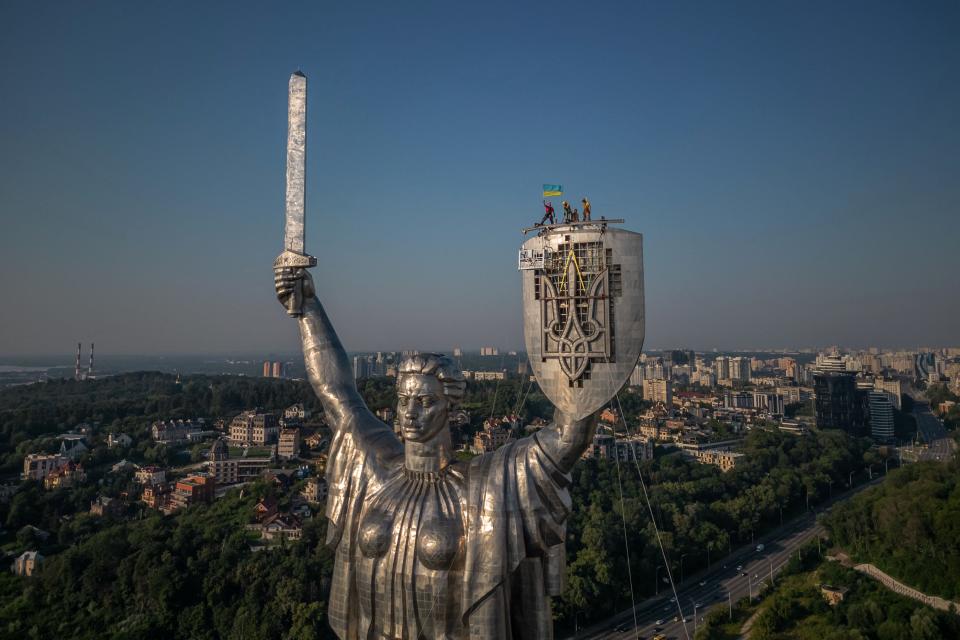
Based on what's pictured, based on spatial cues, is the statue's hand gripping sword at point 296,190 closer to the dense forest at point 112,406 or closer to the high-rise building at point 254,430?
the dense forest at point 112,406

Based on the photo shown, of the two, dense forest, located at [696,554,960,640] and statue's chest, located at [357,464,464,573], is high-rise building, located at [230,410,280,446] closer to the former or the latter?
dense forest, located at [696,554,960,640]

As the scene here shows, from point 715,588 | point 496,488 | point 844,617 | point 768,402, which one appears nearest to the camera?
point 496,488

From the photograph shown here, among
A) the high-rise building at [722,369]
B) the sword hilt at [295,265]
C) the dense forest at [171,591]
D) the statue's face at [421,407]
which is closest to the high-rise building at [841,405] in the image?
the dense forest at [171,591]

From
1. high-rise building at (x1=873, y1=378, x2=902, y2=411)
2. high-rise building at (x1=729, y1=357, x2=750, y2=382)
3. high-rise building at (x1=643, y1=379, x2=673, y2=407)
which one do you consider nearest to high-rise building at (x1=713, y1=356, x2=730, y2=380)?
high-rise building at (x1=729, y1=357, x2=750, y2=382)

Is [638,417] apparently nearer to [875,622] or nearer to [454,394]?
[875,622]

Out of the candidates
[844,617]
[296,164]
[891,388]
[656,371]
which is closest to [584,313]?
[296,164]

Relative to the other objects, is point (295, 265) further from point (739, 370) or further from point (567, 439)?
point (739, 370)
